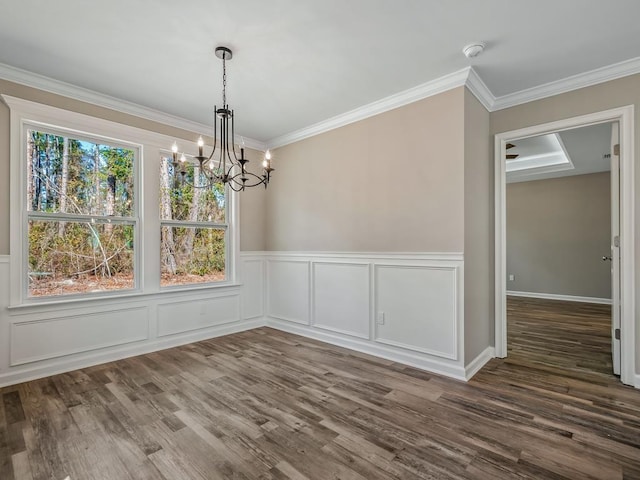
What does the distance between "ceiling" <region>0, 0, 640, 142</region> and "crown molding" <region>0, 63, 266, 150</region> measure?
0.09 m

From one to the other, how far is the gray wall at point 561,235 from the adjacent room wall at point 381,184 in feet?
17.8

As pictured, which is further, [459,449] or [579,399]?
[579,399]

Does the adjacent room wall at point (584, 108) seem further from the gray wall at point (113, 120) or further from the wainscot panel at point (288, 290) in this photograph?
the gray wall at point (113, 120)

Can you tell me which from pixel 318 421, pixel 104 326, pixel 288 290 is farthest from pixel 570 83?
pixel 104 326

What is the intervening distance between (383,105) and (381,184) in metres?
0.83

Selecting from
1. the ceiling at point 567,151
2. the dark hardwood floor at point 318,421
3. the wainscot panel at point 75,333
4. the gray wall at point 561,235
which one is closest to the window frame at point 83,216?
the wainscot panel at point 75,333

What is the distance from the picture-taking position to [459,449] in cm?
193

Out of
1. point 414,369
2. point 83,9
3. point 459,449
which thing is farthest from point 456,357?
point 83,9

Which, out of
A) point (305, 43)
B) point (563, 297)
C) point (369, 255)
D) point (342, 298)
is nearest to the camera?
point (305, 43)

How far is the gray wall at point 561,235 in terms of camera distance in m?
6.42

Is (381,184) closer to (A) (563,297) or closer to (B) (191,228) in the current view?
(B) (191,228)

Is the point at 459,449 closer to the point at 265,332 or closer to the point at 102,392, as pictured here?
the point at 102,392

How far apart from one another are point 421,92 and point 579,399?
9.59 feet

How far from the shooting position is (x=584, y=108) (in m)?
2.97
